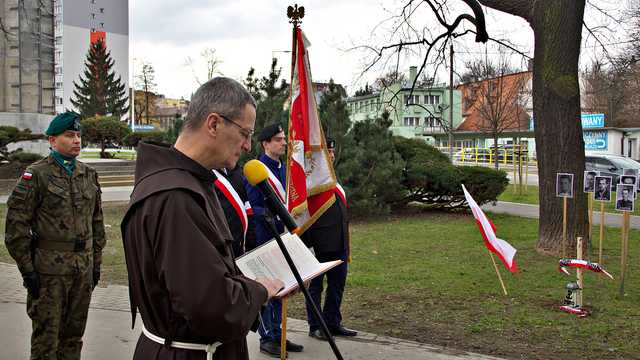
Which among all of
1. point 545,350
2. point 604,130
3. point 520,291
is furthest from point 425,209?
point 604,130

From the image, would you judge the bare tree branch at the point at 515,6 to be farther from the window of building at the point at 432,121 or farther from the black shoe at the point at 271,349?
the black shoe at the point at 271,349

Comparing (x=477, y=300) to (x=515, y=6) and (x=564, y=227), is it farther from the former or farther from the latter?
(x=515, y=6)

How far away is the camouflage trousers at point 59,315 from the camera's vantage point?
4.29 metres

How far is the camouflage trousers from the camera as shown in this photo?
14.1 ft

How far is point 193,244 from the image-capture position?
1.96 meters

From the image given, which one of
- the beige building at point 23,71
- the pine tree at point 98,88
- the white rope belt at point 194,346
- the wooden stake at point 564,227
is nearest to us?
the white rope belt at point 194,346

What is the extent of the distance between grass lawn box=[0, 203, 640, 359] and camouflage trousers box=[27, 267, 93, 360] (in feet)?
9.66

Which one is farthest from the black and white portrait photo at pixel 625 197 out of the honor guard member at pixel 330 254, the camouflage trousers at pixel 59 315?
the camouflage trousers at pixel 59 315

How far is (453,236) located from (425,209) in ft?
15.2

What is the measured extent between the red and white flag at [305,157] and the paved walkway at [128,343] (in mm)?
1193

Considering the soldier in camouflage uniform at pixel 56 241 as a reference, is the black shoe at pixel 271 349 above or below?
below

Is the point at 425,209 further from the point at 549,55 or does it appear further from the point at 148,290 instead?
the point at 148,290

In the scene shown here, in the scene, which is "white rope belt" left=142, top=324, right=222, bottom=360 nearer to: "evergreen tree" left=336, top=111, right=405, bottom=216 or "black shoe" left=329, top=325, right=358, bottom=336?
"black shoe" left=329, top=325, right=358, bottom=336

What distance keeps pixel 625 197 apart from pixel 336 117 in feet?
25.9
